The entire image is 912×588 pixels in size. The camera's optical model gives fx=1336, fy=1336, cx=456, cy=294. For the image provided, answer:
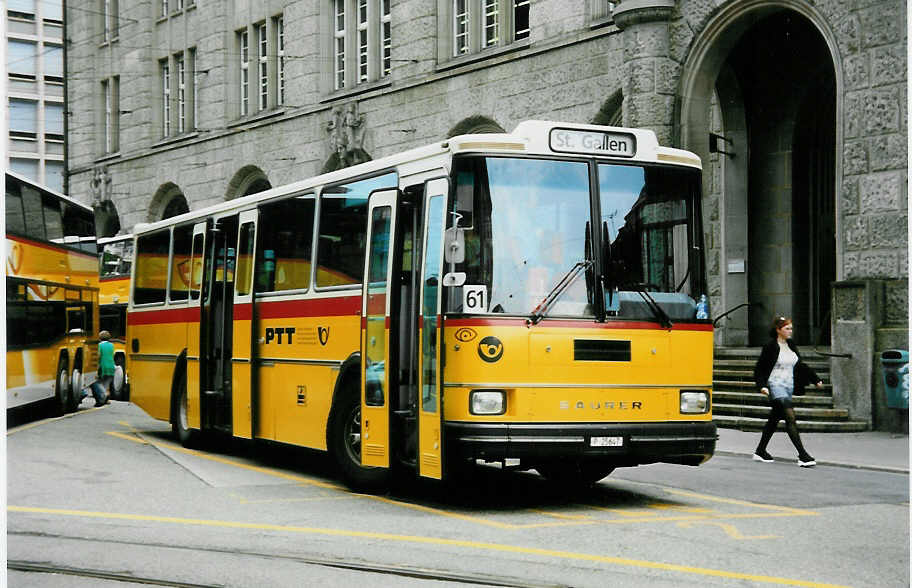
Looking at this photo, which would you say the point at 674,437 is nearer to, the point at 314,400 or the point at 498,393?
the point at 498,393

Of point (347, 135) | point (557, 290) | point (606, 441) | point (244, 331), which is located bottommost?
point (606, 441)

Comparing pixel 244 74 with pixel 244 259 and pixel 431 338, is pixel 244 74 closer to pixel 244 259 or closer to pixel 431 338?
pixel 244 259

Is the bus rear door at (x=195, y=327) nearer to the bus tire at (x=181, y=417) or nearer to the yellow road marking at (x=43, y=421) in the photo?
the bus tire at (x=181, y=417)

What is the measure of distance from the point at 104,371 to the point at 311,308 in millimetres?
16589

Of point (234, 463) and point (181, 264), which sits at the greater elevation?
point (181, 264)

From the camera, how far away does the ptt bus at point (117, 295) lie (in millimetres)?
33812

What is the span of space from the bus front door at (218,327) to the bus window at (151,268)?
6.56 ft

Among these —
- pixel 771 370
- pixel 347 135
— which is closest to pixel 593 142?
pixel 771 370

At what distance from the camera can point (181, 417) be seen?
17.1 m

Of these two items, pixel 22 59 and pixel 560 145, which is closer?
pixel 560 145

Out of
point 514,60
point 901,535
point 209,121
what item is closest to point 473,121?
point 514,60

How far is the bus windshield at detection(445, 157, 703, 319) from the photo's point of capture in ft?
33.9

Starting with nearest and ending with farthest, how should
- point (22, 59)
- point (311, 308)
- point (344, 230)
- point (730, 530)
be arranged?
point (730, 530) < point (344, 230) < point (311, 308) < point (22, 59)

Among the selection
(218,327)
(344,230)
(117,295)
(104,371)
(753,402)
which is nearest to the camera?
(344,230)
